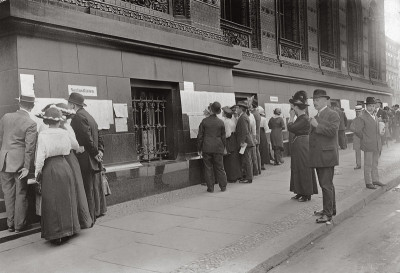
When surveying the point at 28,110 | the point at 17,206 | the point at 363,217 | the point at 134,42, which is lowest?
the point at 363,217

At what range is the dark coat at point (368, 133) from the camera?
339 inches

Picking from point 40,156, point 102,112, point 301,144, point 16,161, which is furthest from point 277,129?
point 40,156

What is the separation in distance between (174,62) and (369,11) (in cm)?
2038

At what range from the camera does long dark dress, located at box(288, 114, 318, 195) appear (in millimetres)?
7500

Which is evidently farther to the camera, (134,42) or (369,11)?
(369,11)

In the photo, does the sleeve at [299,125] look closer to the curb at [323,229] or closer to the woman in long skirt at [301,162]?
the woman in long skirt at [301,162]

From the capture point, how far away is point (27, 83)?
6500mm

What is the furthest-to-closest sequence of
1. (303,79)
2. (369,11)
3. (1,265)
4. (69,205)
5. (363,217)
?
(369,11) < (303,79) < (363,217) < (69,205) < (1,265)

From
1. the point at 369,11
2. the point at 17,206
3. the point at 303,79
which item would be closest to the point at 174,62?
the point at 17,206

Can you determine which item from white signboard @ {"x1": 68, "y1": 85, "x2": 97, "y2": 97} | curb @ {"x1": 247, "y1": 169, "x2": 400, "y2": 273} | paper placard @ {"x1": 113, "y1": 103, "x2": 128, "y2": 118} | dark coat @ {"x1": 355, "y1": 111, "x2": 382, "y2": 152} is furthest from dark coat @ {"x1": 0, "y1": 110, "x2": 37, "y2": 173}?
dark coat @ {"x1": 355, "y1": 111, "x2": 382, "y2": 152}

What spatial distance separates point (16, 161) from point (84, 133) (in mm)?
1041

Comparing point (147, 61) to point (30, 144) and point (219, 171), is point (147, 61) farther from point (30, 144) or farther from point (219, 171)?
point (30, 144)

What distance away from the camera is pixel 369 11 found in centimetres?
2545

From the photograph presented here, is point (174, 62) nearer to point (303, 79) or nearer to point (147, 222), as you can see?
point (147, 222)
